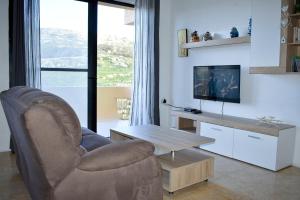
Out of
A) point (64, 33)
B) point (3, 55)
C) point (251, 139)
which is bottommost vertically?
point (251, 139)

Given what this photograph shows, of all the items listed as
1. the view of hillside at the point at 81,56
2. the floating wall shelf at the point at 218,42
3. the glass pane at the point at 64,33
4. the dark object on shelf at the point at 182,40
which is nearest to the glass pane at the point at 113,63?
the view of hillside at the point at 81,56

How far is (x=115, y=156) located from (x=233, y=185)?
169 cm

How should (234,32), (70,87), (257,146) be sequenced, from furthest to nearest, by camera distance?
(70,87)
(234,32)
(257,146)

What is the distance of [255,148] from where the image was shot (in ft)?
11.0

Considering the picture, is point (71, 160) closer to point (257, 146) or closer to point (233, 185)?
point (233, 185)

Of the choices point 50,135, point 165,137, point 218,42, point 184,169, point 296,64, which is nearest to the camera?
point 50,135

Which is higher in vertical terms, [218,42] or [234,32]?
[234,32]

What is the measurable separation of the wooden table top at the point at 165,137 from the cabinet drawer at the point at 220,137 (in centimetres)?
84

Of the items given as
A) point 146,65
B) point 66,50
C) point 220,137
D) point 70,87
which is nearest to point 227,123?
point 220,137

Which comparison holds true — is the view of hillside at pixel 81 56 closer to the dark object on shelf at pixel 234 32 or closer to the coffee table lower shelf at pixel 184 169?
the dark object on shelf at pixel 234 32

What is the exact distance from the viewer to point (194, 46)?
176 inches

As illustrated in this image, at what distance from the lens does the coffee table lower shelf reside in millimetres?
2475

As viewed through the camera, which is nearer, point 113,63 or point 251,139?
point 251,139

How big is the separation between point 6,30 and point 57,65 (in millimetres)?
810
